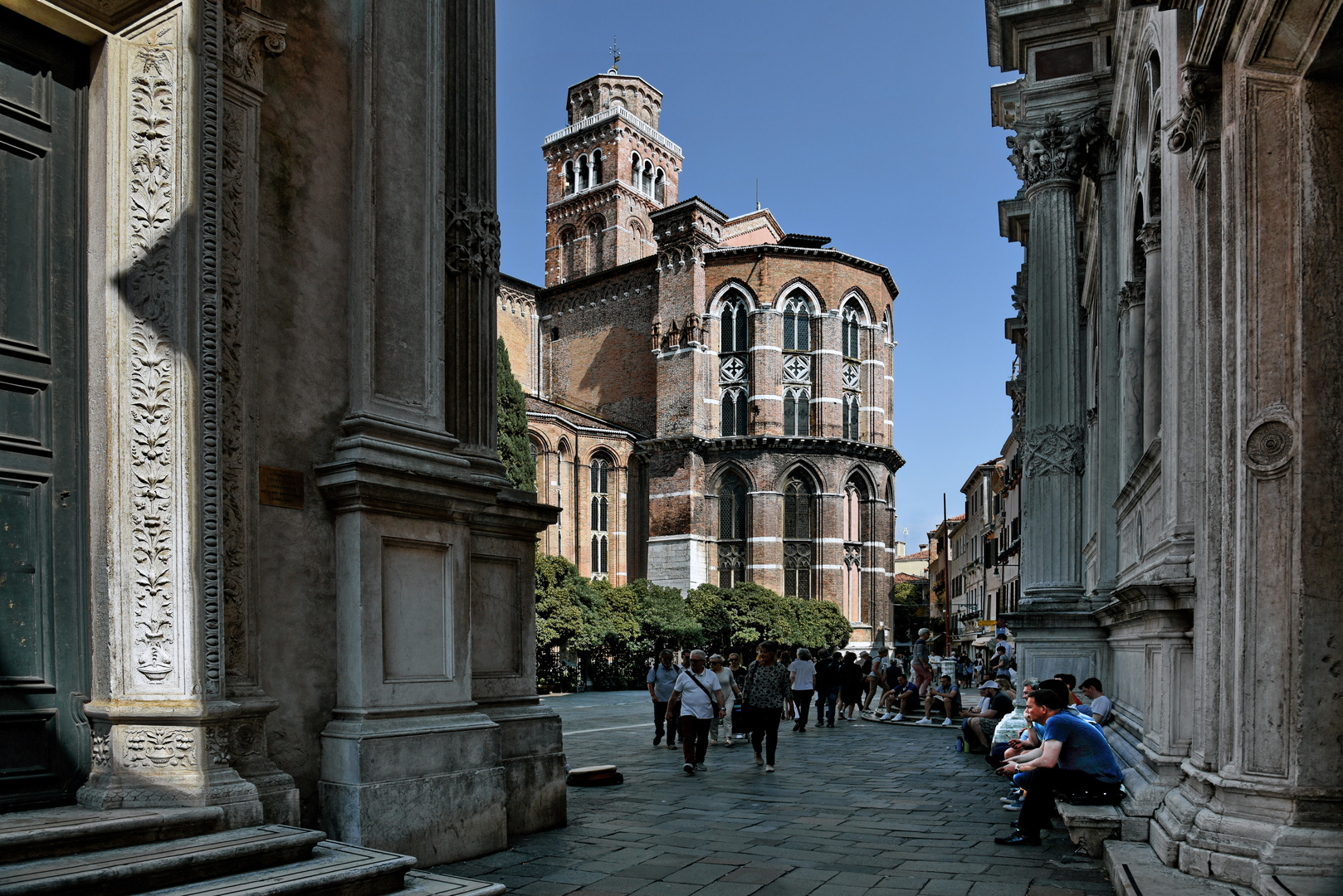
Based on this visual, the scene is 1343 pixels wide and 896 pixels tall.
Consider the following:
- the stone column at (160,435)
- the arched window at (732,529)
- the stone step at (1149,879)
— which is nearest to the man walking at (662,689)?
the stone step at (1149,879)

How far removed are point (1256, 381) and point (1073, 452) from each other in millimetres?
9277

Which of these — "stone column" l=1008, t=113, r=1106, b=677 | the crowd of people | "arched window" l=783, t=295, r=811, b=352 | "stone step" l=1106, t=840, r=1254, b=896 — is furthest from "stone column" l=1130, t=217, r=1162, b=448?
"arched window" l=783, t=295, r=811, b=352

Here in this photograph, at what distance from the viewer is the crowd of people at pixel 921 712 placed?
285 inches

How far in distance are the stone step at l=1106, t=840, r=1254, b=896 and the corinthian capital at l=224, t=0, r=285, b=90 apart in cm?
651

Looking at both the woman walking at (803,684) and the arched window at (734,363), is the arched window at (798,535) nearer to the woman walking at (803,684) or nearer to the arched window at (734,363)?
the arched window at (734,363)

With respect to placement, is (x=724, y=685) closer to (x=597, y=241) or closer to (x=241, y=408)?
(x=241, y=408)

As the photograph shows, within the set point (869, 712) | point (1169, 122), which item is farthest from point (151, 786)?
point (869, 712)

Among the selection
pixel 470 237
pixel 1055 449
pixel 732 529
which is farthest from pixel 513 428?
pixel 470 237

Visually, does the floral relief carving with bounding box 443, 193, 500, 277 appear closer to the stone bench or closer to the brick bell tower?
the stone bench

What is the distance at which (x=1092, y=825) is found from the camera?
267 inches

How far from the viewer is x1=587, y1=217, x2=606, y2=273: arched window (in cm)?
6225

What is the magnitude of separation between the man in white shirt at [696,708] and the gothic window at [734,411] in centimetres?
3456

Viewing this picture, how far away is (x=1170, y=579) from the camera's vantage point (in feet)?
20.5

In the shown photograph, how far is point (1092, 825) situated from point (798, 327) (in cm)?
4196
